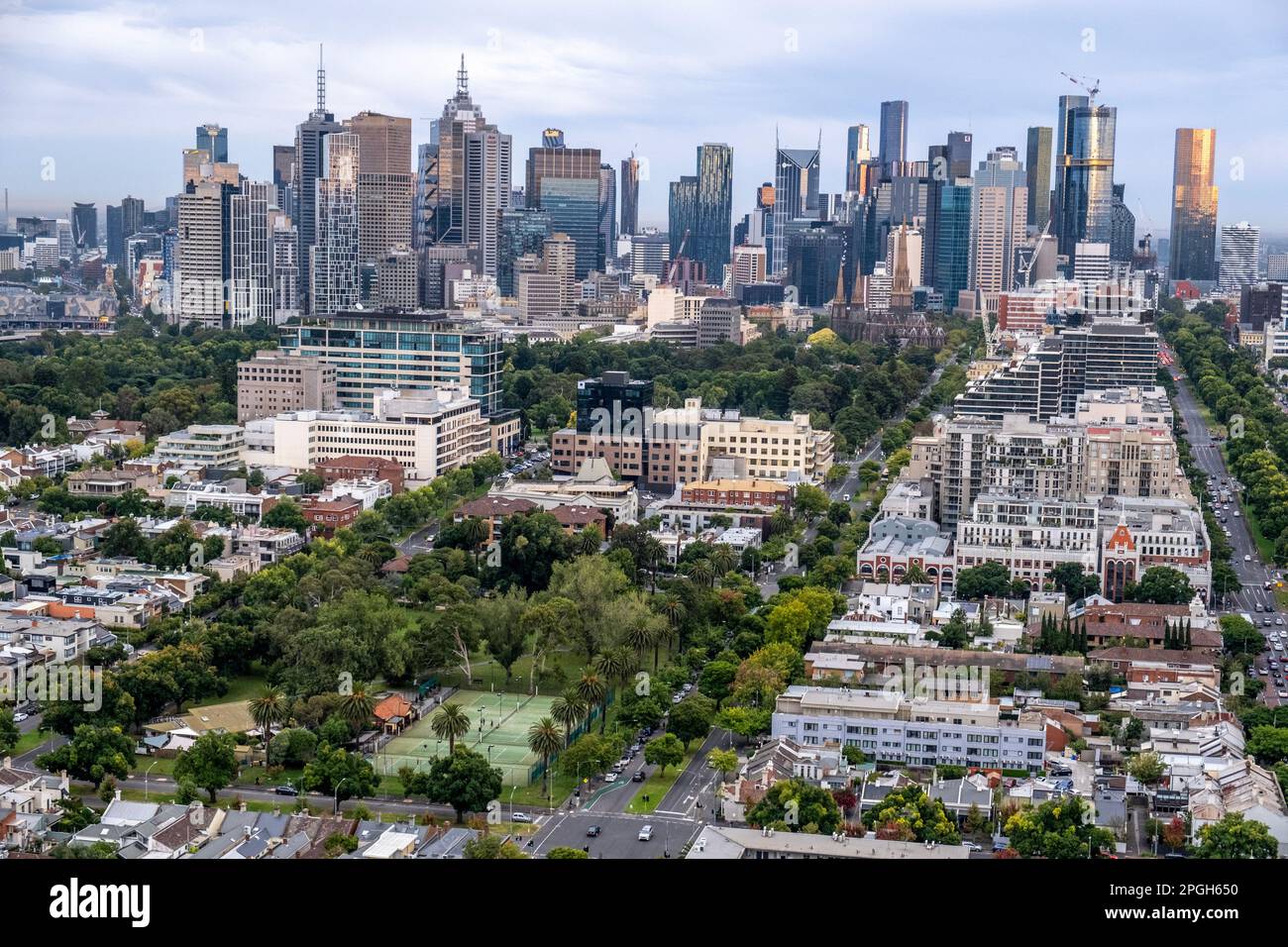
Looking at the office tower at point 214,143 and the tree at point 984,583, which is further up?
the office tower at point 214,143

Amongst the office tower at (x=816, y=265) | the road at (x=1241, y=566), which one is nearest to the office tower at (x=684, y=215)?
the office tower at (x=816, y=265)

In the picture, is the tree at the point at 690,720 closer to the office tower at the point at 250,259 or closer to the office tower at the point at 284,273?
the office tower at the point at 250,259

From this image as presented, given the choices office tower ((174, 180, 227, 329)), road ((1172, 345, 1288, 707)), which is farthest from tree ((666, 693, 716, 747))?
office tower ((174, 180, 227, 329))

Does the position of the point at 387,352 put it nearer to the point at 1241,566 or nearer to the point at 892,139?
the point at 1241,566

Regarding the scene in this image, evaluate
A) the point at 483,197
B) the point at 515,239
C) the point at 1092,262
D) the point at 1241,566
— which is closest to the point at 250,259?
the point at 515,239

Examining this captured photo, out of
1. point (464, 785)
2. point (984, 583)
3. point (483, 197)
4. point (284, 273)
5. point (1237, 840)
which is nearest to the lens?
point (1237, 840)

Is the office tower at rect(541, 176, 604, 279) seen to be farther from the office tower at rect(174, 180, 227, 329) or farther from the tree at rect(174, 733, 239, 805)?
the tree at rect(174, 733, 239, 805)
